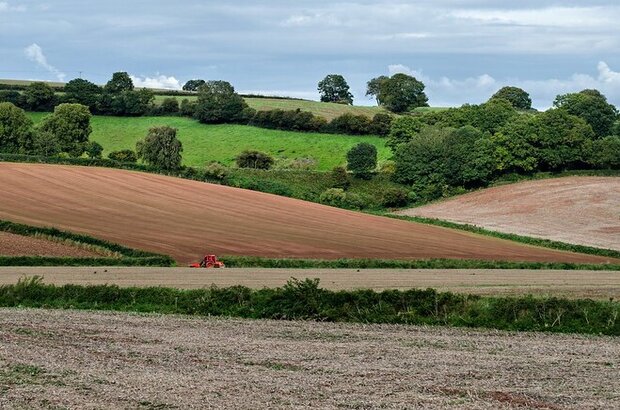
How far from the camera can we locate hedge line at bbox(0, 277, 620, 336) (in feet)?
102

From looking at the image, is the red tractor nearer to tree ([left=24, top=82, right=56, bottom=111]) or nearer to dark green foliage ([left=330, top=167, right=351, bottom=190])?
dark green foliage ([left=330, top=167, right=351, bottom=190])

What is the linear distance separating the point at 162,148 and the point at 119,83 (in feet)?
182

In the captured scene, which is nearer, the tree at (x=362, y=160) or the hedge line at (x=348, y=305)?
the hedge line at (x=348, y=305)

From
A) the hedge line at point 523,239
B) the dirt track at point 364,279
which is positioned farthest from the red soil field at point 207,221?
the dirt track at point 364,279

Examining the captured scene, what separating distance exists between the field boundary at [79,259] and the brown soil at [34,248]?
106 cm

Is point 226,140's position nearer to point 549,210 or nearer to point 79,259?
point 549,210

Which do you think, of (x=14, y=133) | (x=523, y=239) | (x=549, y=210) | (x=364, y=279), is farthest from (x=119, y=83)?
(x=364, y=279)

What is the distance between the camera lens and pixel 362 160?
13900 cm

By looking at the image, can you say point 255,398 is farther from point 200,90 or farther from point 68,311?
point 200,90

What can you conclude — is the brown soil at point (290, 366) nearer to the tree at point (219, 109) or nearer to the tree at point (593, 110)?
the tree at point (593, 110)

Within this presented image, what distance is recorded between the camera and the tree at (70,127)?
5950 inches

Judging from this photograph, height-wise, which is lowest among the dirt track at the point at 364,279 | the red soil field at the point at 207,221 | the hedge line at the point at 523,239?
the hedge line at the point at 523,239

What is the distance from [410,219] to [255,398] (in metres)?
89.7

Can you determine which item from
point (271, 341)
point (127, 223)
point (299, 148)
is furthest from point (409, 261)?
point (299, 148)
